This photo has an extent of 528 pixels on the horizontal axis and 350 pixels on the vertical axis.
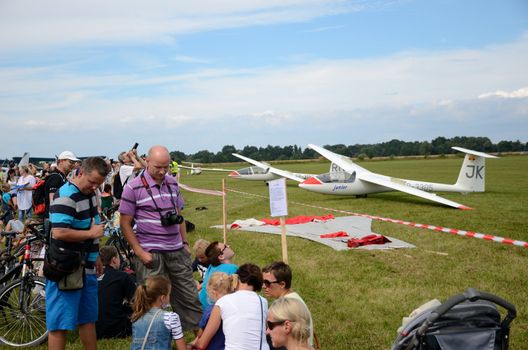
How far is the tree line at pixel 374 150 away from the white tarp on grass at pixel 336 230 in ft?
279

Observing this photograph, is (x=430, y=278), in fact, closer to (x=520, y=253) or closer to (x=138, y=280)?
(x=520, y=253)

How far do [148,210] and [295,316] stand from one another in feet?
7.03

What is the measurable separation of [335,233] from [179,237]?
6.29 meters

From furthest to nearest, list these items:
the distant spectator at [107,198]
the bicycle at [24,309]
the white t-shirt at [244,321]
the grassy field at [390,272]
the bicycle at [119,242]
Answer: the distant spectator at [107,198], the bicycle at [119,242], the grassy field at [390,272], the bicycle at [24,309], the white t-shirt at [244,321]

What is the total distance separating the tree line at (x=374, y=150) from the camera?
100 metres

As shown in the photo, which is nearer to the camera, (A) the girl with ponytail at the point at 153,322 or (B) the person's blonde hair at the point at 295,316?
(B) the person's blonde hair at the point at 295,316

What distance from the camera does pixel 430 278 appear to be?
7.14 meters

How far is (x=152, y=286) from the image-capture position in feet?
12.0

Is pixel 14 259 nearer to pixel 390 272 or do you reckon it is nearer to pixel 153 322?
pixel 153 322

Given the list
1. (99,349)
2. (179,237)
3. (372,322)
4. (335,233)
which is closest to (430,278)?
(372,322)

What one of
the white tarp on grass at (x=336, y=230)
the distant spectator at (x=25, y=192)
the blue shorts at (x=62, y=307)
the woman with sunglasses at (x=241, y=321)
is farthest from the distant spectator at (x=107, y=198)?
the woman with sunglasses at (x=241, y=321)

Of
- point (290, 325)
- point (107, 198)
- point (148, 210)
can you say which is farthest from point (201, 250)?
point (107, 198)

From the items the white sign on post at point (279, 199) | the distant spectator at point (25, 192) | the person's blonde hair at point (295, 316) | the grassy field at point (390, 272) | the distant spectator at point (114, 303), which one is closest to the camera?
the person's blonde hair at point (295, 316)

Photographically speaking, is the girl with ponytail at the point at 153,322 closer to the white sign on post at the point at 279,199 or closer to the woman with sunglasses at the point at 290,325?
the woman with sunglasses at the point at 290,325
